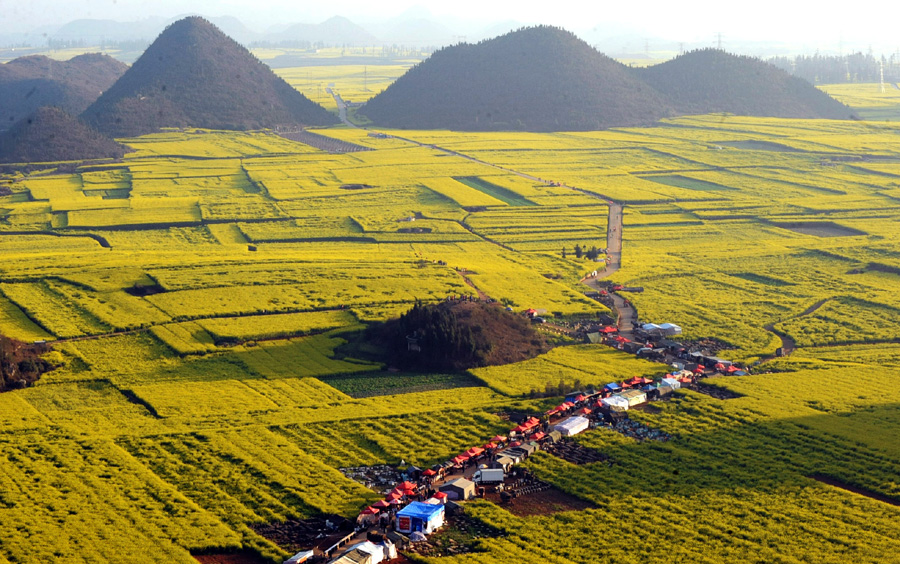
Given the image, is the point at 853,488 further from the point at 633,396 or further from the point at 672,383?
the point at 672,383

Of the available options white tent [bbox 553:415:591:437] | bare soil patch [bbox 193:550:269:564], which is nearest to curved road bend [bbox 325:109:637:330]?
white tent [bbox 553:415:591:437]

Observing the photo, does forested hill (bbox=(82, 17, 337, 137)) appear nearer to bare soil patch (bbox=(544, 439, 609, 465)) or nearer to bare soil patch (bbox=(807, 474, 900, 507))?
bare soil patch (bbox=(544, 439, 609, 465))

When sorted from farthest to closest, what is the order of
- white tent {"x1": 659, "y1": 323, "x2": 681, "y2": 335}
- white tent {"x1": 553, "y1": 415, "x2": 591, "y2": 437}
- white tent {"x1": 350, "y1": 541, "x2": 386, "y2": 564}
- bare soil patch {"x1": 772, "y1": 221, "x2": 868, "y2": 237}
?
bare soil patch {"x1": 772, "y1": 221, "x2": 868, "y2": 237}
white tent {"x1": 659, "y1": 323, "x2": 681, "y2": 335}
white tent {"x1": 553, "y1": 415, "x2": 591, "y2": 437}
white tent {"x1": 350, "y1": 541, "x2": 386, "y2": 564}

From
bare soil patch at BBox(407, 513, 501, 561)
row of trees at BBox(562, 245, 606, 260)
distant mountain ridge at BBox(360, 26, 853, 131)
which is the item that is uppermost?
distant mountain ridge at BBox(360, 26, 853, 131)

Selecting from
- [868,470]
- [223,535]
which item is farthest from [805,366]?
[223,535]

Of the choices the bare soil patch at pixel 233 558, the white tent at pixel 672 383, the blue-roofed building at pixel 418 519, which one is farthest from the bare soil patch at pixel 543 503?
the white tent at pixel 672 383

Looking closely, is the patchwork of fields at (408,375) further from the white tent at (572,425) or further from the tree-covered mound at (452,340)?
the tree-covered mound at (452,340)
